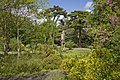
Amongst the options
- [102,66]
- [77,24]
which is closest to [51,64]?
[102,66]

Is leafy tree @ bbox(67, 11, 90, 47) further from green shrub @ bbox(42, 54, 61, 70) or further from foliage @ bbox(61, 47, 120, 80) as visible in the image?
foliage @ bbox(61, 47, 120, 80)

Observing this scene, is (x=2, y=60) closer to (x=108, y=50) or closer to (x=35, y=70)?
(x=35, y=70)

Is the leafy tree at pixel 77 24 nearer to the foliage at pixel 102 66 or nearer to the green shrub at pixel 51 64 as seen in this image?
the green shrub at pixel 51 64

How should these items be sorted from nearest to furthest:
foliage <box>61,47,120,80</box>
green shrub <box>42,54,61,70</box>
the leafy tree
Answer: foliage <box>61,47,120,80</box> < green shrub <box>42,54,61,70</box> < the leafy tree

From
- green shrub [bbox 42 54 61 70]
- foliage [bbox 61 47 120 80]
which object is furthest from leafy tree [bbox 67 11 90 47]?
foliage [bbox 61 47 120 80]

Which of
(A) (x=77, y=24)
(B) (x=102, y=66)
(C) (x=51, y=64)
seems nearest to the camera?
(B) (x=102, y=66)

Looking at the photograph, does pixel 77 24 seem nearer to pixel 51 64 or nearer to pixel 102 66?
pixel 51 64

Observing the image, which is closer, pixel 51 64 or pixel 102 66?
pixel 102 66

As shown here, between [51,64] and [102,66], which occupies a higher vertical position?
[102,66]

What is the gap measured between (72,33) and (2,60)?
31.3 metres

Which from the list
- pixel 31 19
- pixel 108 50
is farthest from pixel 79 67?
pixel 31 19

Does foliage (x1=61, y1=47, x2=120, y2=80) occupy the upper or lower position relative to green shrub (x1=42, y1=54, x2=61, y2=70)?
upper

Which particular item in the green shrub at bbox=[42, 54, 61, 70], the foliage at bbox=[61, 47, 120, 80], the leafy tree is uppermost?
the leafy tree

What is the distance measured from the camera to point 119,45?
4426 millimetres
